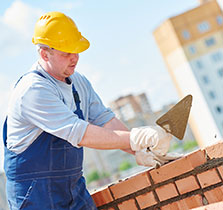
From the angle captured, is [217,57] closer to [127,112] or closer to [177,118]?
[127,112]

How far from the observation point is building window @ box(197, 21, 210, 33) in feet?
169

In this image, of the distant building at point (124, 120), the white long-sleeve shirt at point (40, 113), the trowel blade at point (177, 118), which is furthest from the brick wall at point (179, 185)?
the distant building at point (124, 120)

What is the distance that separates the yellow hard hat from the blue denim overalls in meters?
0.19

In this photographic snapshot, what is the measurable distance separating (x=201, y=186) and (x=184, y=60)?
163ft

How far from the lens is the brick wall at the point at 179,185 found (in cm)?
256

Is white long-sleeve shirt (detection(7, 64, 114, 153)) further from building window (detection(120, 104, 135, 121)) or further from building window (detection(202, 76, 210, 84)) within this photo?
building window (detection(120, 104, 135, 121))

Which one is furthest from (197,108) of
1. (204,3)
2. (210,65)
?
(204,3)

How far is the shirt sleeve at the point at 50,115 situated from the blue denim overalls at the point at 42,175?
145mm

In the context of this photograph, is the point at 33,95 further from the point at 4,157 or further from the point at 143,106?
the point at 143,106

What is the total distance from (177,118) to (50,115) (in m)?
0.67

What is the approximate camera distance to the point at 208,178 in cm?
256

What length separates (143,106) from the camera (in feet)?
213

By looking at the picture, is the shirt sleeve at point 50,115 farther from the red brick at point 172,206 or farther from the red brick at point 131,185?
the red brick at point 172,206

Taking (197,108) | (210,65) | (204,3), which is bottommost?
(197,108)
